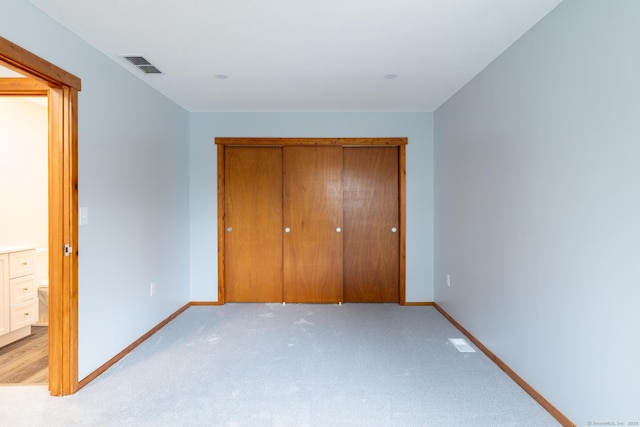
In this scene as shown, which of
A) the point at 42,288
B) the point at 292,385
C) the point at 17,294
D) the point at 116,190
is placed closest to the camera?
the point at 292,385

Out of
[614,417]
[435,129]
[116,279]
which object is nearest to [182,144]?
[116,279]

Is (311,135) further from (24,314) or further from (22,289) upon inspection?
(24,314)

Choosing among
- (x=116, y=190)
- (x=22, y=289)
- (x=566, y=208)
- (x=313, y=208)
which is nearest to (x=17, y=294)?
(x=22, y=289)

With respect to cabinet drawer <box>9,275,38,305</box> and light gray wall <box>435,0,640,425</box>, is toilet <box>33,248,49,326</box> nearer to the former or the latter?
cabinet drawer <box>9,275,38,305</box>

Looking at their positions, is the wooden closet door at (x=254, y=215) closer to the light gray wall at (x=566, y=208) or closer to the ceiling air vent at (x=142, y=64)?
the ceiling air vent at (x=142, y=64)

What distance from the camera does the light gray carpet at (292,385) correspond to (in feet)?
6.14

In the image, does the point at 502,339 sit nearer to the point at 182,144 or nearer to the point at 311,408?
the point at 311,408

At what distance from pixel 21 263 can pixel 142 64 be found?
7.04ft

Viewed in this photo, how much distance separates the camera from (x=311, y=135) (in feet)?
13.1

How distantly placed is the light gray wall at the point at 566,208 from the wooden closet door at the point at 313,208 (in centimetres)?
164

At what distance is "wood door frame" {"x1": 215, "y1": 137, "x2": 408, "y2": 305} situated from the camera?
3.97 metres

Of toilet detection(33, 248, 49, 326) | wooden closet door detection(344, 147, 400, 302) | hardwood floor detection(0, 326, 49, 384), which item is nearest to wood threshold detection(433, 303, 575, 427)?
wooden closet door detection(344, 147, 400, 302)

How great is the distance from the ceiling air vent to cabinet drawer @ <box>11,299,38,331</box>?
93.4 inches

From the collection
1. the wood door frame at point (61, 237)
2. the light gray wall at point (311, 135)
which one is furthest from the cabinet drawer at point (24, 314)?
the light gray wall at point (311, 135)
